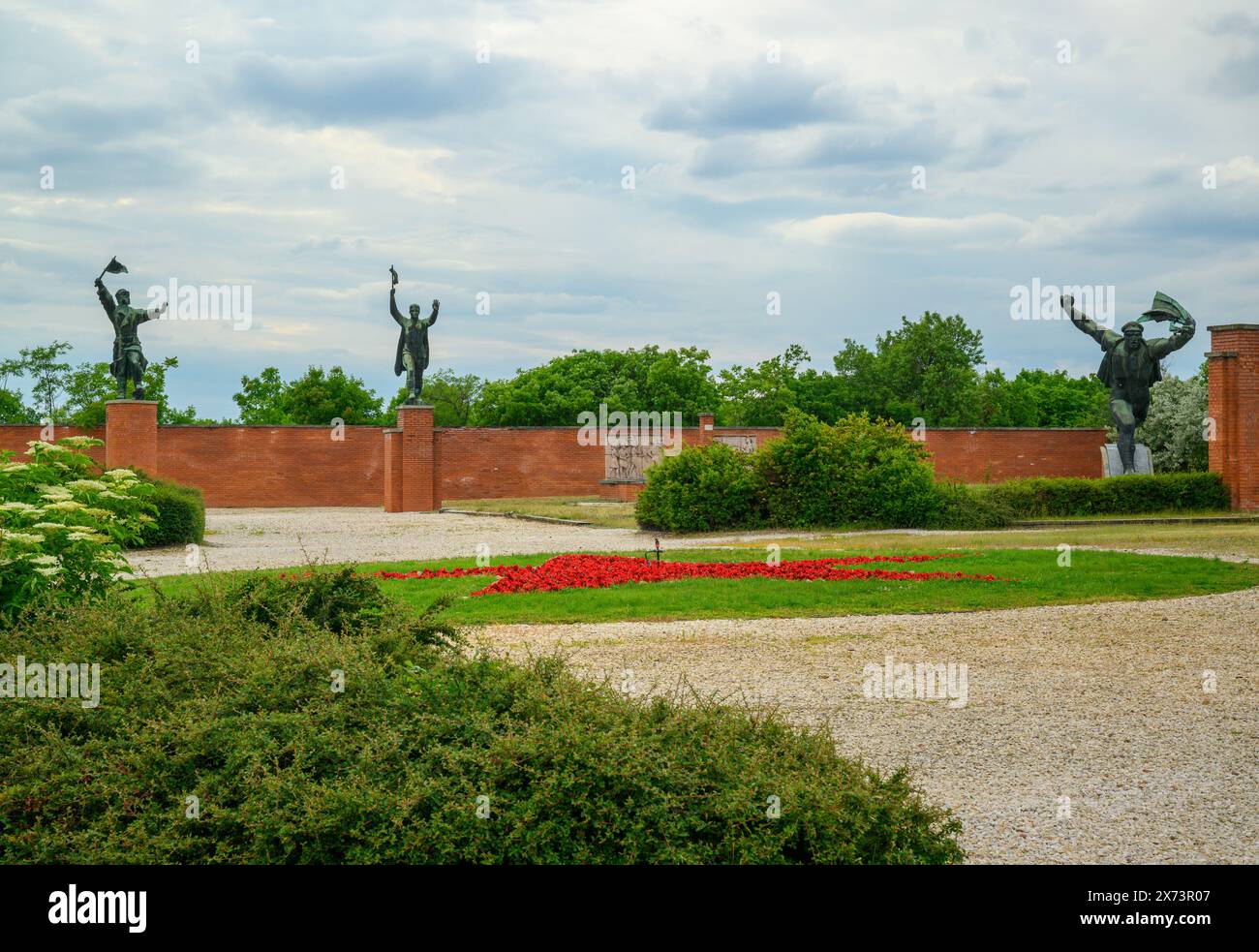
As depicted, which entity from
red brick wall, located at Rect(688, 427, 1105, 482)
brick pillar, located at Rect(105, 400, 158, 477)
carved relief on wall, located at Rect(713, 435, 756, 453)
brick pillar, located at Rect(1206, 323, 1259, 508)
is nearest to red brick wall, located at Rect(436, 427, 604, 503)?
carved relief on wall, located at Rect(713, 435, 756, 453)

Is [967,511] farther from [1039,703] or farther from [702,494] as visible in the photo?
[1039,703]

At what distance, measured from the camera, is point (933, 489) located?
23.1m

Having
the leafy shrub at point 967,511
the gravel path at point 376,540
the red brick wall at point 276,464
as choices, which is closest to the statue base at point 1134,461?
the leafy shrub at point 967,511

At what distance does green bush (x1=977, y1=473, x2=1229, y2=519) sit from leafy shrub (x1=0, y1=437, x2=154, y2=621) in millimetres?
19537

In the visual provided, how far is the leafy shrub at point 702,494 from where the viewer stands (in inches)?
882

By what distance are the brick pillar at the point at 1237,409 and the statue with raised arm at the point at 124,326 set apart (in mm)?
26996

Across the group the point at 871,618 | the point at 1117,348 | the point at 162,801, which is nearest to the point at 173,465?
the point at 1117,348

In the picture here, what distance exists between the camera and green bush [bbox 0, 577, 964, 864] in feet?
11.8

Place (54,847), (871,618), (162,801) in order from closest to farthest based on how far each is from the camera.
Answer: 1. (54,847)
2. (162,801)
3. (871,618)

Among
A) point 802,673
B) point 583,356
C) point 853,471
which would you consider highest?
point 583,356

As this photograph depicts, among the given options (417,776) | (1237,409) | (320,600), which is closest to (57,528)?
(320,600)

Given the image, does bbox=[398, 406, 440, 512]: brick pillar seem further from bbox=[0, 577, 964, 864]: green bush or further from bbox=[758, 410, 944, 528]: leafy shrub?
bbox=[0, 577, 964, 864]: green bush

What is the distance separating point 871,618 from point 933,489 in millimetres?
12605
